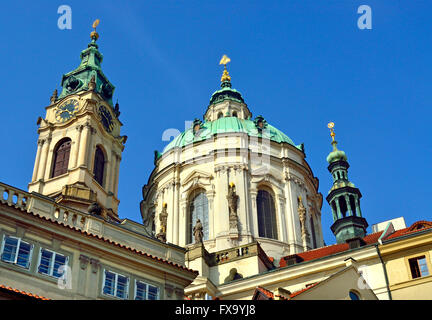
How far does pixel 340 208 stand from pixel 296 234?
371 cm

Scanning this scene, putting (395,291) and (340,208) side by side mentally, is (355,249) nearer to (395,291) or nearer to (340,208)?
(395,291)

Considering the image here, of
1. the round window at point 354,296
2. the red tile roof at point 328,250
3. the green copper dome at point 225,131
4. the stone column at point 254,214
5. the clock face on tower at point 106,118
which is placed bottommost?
the round window at point 354,296

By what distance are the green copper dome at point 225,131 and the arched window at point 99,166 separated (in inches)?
381

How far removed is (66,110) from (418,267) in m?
22.9

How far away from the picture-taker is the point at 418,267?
91.1 feet

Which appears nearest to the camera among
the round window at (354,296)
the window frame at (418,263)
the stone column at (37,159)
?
the round window at (354,296)

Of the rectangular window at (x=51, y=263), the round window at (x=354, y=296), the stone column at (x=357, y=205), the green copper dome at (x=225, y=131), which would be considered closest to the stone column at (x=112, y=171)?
the green copper dome at (x=225, y=131)

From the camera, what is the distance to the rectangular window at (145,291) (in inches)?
814

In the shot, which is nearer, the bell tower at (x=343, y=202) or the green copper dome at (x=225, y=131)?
the bell tower at (x=343, y=202)

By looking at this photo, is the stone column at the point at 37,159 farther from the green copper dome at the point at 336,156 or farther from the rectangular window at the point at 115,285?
the green copper dome at the point at 336,156

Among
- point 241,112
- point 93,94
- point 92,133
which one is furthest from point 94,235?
point 241,112

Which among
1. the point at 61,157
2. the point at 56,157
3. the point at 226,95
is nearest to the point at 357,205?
the point at 226,95

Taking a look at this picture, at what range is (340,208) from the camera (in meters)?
43.1

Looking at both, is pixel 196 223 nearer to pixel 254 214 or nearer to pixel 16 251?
pixel 254 214
